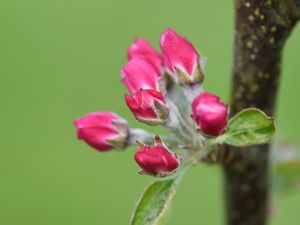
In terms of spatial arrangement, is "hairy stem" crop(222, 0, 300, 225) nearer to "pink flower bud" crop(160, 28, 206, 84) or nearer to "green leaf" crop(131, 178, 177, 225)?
"pink flower bud" crop(160, 28, 206, 84)

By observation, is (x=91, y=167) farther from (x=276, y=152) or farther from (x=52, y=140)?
(x=276, y=152)

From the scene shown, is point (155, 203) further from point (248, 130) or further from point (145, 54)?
point (145, 54)

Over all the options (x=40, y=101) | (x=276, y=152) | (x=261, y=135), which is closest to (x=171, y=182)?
(x=261, y=135)

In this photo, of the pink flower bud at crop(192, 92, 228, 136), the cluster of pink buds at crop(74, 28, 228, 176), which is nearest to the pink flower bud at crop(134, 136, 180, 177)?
the cluster of pink buds at crop(74, 28, 228, 176)

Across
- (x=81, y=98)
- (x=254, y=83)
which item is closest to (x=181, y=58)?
(x=254, y=83)

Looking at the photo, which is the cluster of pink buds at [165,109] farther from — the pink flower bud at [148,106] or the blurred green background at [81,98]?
the blurred green background at [81,98]
